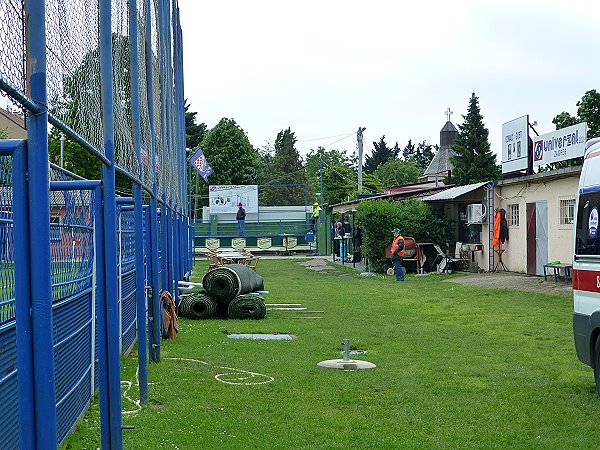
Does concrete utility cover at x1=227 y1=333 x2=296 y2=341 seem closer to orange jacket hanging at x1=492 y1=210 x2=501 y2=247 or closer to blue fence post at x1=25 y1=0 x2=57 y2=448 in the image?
blue fence post at x1=25 y1=0 x2=57 y2=448

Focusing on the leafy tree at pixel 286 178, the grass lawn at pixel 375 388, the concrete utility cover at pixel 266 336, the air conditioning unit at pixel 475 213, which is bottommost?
the grass lawn at pixel 375 388

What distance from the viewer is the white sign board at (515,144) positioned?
31.0 meters

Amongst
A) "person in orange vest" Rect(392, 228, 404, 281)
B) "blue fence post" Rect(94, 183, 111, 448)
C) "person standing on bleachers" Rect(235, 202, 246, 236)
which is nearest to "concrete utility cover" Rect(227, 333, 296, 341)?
"blue fence post" Rect(94, 183, 111, 448)

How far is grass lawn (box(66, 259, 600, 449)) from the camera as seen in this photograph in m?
8.14

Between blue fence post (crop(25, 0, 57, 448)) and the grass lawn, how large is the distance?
13.4ft

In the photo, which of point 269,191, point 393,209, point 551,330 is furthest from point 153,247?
point 269,191

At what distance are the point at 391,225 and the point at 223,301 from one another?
52.1ft

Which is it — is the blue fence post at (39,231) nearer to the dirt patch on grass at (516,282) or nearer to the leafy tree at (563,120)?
the dirt patch on grass at (516,282)

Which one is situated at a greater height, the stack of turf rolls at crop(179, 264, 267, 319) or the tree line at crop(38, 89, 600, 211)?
the tree line at crop(38, 89, 600, 211)

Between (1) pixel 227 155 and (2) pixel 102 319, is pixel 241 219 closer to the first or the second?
(1) pixel 227 155

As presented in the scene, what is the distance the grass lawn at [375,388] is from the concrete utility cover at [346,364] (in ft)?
0.65

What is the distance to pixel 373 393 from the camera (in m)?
10.2

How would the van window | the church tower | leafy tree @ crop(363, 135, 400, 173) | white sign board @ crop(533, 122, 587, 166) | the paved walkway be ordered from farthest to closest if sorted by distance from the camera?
leafy tree @ crop(363, 135, 400, 173)
the church tower
white sign board @ crop(533, 122, 587, 166)
the paved walkway
the van window

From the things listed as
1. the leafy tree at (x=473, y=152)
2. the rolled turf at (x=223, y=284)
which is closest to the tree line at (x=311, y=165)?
the leafy tree at (x=473, y=152)
